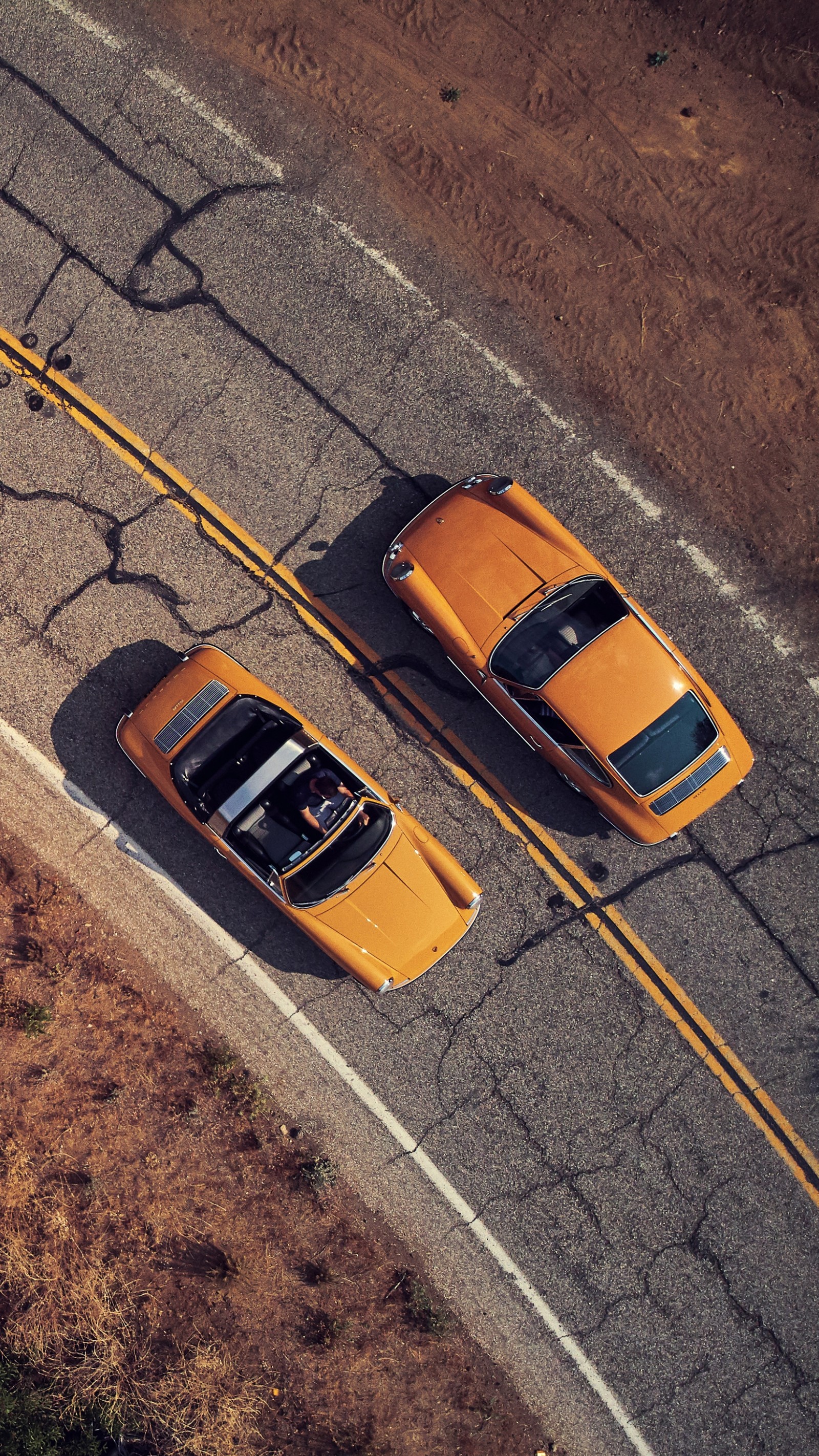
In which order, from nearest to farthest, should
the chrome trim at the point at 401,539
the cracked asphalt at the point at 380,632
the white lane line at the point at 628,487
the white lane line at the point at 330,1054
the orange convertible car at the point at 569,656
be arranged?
1. the orange convertible car at the point at 569,656
2. the chrome trim at the point at 401,539
3. the white lane line at the point at 330,1054
4. the cracked asphalt at the point at 380,632
5. the white lane line at the point at 628,487

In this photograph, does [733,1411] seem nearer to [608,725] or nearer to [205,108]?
[608,725]

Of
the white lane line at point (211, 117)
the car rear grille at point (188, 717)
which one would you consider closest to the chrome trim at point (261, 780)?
the car rear grille at point (188, 717)

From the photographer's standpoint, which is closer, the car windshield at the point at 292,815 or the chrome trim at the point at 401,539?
the car windshield at the point at 292,815

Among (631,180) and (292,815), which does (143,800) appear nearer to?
(292,815)

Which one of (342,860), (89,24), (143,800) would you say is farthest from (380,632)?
(89,24)

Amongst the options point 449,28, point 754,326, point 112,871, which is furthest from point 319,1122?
point 449,28

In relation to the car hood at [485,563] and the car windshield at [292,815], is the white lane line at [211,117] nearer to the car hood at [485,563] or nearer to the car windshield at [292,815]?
the car hood at [485,563]

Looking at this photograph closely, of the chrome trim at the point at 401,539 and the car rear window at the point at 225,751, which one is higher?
the chrome trim at the point at 401,539
